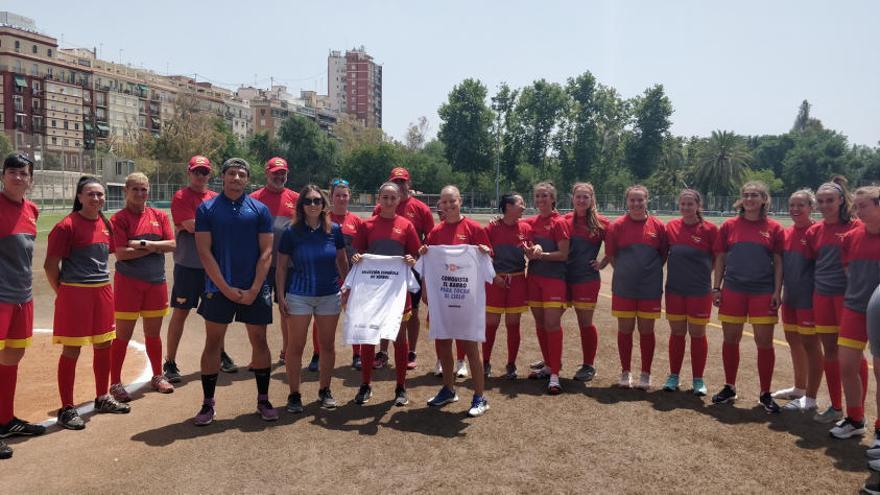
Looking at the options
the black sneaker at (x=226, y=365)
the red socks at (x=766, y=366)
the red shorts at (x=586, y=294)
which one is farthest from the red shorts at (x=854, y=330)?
the black sneaker at (x=226, y=365)

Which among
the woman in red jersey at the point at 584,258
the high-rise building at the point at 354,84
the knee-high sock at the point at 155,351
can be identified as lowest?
the knee-high sock at the point at 155,351

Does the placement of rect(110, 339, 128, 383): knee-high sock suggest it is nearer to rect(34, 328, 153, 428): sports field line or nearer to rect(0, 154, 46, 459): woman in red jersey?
rect(34, 328, 153, 428): sports field line

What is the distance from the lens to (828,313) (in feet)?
18.6

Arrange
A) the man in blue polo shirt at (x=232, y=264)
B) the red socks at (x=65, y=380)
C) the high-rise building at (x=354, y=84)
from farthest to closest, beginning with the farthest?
1. the high-rise building at (x=354, y=84)
2. the red socks at (x=65, y=380)
3. the man in blue polo shirt at (x=232, y=264)

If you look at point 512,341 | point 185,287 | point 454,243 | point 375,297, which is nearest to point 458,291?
point 454,243

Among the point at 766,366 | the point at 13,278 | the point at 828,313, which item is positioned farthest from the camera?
the point at 766,366

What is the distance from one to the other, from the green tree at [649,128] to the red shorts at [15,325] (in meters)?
77.8

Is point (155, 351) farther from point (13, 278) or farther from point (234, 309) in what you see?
point (13, 278)

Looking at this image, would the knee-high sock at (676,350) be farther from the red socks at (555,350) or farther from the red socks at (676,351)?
the red socks at (555,350)

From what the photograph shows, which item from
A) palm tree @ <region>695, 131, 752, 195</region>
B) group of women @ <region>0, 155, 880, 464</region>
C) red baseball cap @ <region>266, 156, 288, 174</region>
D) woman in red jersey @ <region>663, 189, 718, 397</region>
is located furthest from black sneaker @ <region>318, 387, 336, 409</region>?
palm tree @ <region>695, 131, 752, 195</region>

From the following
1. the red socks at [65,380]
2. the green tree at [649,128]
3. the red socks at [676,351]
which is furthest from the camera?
the green tree at [649,128]

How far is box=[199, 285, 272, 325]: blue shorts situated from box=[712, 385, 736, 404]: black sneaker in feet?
15.4

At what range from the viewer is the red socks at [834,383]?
578 centimetres

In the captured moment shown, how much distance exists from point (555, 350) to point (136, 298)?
474cm
